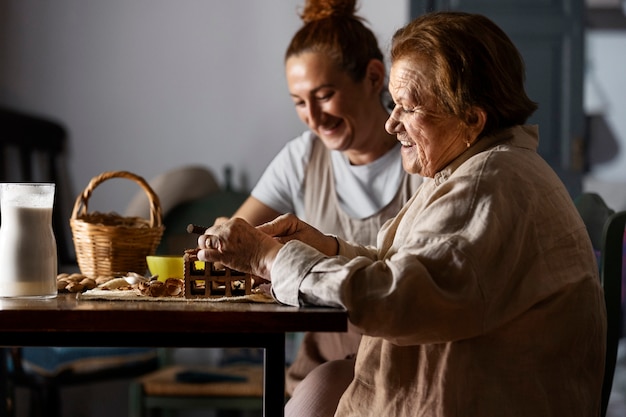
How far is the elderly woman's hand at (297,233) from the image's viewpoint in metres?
1.67

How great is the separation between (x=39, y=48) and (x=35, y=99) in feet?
0.73

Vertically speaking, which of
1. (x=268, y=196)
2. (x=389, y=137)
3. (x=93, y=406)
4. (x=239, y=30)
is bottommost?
(x=93, y=406)

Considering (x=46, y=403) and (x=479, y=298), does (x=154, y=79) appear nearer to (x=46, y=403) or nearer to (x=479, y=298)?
(x=46, y=403)

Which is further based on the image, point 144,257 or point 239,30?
point 239,30

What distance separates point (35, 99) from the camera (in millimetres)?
4023

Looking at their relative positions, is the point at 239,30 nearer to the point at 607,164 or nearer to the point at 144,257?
the point at 144,257

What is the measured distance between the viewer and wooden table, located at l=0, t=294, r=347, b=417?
1253 mm

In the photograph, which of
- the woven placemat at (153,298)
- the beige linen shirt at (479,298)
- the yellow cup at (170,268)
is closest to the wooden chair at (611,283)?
the beige linen shirt at (479,298)

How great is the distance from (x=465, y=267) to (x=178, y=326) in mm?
400

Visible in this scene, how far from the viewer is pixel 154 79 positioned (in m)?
3.99

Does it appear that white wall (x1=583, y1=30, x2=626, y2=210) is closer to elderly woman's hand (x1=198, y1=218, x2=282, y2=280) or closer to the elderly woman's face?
the elderly woman's face

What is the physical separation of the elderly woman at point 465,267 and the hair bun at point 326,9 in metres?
1.04

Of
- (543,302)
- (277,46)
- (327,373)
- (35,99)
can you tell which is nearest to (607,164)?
(277,46)

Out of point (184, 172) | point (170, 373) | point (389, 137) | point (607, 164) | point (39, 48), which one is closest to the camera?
point (389, 137)
